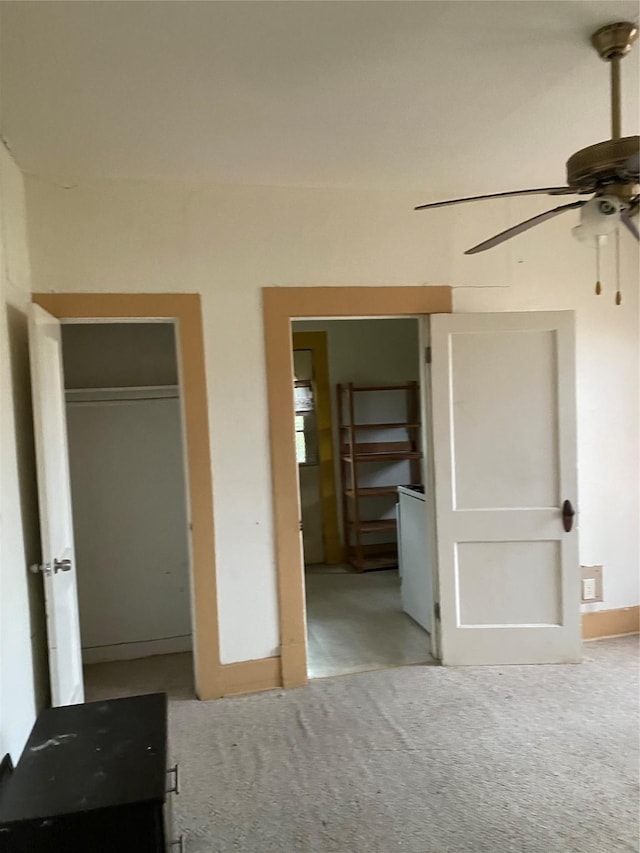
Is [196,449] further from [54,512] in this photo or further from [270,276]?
[270,276]

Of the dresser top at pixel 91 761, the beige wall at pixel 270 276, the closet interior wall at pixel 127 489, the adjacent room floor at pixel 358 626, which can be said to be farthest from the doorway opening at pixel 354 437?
the dresser top at pixel 91 761

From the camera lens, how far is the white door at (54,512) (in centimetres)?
259

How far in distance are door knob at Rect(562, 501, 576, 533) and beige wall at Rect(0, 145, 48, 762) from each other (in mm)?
2655

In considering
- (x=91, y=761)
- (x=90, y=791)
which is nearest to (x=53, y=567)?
(x=91, y=761)

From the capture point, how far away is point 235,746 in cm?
281

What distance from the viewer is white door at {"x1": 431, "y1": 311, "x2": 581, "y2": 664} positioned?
3430mm

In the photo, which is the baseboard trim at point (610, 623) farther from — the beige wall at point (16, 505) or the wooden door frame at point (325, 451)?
the beige wall at point (16, 505)

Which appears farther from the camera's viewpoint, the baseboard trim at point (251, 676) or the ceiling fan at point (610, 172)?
the baseboard trim at point (251, 676)

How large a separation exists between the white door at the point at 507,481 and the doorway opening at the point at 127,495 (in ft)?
5.33

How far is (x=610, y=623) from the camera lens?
3865mm

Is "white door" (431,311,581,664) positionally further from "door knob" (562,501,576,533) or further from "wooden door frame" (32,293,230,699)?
"wooden door frame" (32,293,230,699)

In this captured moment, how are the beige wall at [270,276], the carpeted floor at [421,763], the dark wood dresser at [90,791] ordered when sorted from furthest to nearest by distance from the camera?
the beige wall at [270,276], the carpeted floor at [421,763], the dark wood dresser at [90,791]

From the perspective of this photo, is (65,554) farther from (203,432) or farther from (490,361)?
(490,361)

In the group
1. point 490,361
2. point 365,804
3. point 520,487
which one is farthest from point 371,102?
point 365,804
